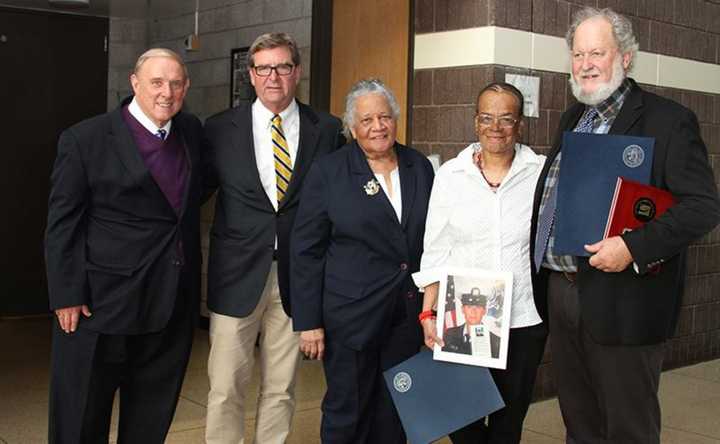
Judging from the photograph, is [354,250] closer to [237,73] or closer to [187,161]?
[187,161]

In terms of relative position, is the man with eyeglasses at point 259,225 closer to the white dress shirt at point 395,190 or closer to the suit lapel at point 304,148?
the suit lapel at point 304,148

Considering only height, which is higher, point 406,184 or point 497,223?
point 406,184

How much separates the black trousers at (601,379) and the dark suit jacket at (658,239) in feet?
0.19

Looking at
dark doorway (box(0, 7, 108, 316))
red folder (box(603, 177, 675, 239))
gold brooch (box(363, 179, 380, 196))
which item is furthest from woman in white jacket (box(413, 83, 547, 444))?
dark doorway (box(0, 7, 108, 316))

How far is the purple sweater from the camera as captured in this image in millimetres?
3242

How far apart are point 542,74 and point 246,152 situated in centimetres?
214

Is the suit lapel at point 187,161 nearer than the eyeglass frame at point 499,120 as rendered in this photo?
No

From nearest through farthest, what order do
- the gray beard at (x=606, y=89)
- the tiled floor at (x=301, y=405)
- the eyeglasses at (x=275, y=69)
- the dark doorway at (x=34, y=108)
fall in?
the gray beard at (x=606, y=89)
the eyeglasses at (x=275, y=69)
the tiled floor at (x=301, y=405)
the dark doorway at (x=34, y=108)

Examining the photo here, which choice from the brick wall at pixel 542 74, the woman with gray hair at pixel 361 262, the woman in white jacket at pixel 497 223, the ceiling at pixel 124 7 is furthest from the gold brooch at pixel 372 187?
the ceiling at pixel 124 7

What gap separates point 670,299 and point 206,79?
5039 millimetres

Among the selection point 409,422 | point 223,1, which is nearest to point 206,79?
point 223,1

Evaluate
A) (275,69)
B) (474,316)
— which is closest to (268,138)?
(275,69)

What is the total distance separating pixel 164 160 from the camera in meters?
3.28

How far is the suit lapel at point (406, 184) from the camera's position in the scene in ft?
10.7
